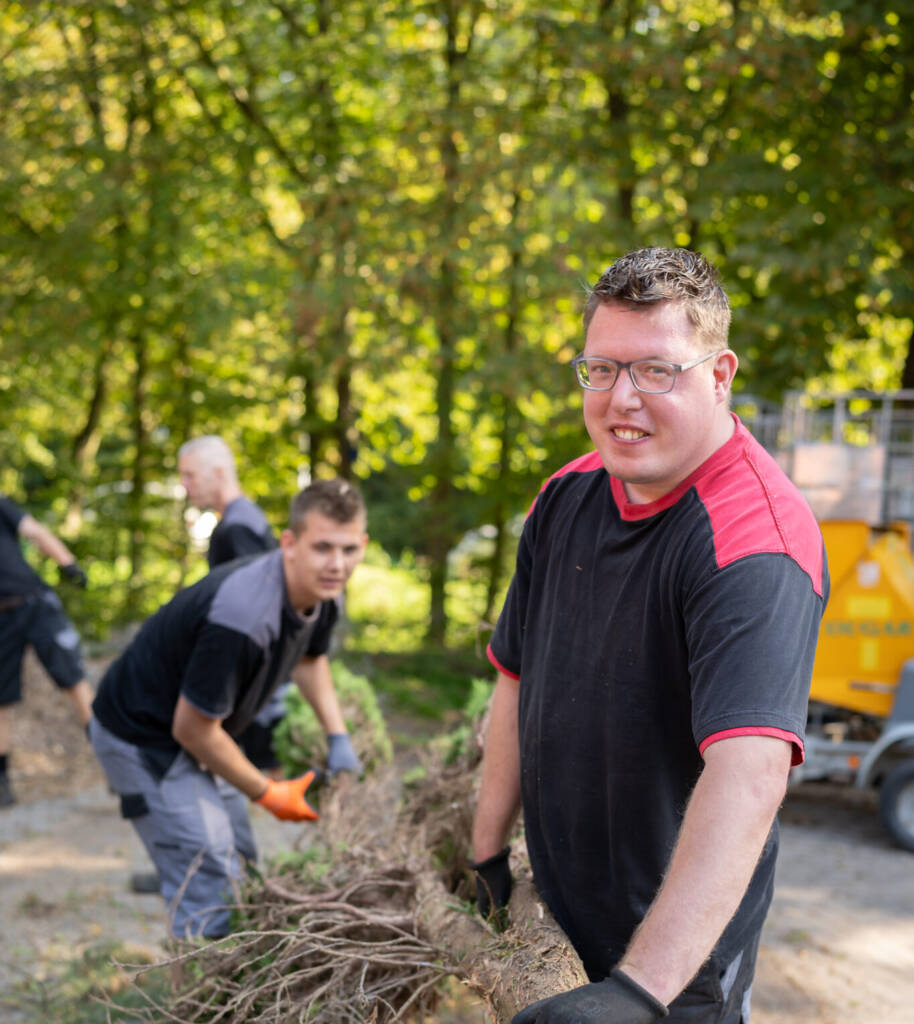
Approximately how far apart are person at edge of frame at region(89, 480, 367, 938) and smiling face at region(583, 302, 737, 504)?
1863 millimetres

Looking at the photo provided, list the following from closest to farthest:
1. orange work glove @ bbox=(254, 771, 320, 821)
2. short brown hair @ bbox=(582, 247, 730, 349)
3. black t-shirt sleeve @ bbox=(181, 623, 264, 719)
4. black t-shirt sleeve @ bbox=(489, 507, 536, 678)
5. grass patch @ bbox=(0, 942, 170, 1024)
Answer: short brown hair @ bbox=(582, 247, 730, 349)
black t-shirt sleeve @ bbox=(489, 507, 536, 678)
black t-shirt sleeve @ bbox=(181, 623, 264, 719)
grass patch @ bbox=(0, 942, 170, 1024)
orange work glove @ bbox=(254, 771, 320, 821)

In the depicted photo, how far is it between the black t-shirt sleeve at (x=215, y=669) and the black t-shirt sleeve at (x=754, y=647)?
6.70ft

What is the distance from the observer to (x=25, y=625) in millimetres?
6727

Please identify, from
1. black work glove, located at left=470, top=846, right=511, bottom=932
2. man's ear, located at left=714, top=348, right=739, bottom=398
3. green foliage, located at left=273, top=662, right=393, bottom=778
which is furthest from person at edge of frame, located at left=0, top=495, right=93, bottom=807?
man's ear, located at left=714, top=348, right=739, bottom=398

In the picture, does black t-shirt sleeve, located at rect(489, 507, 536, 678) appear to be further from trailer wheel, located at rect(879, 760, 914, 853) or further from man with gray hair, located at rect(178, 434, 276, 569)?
trailer wheel, located at rect(879, 760, 914, 853)

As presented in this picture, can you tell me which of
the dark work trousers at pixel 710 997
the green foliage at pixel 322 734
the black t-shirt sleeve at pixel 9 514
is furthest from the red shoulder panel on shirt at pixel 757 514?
the black t-shirt sleeve at pixel 9 514

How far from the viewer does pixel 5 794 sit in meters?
6.61

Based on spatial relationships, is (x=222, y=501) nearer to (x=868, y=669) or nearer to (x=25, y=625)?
(x=25, y=625)

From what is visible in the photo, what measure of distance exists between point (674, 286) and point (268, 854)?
481cm

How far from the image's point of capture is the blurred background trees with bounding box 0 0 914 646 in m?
8.60

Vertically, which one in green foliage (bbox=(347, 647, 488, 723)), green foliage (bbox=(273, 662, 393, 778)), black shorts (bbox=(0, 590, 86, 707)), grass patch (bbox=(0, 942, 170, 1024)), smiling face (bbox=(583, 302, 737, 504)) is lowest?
green foliage (bbox=(347, 647, 488, 723))

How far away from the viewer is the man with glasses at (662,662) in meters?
1.56

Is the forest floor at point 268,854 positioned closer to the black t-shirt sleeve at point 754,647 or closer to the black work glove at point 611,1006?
the black work glove at point 611,1006

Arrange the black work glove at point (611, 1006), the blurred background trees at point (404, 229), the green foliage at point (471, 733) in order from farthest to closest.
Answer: the blurred background trees at point (404, 229), the green foliage at point (471, 733), the black work glove at point (611, 1006)
